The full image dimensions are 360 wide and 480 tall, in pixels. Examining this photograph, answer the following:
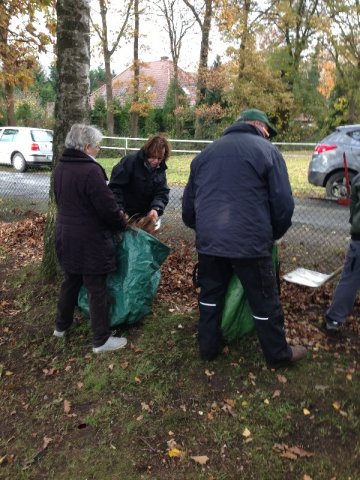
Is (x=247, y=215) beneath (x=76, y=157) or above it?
beneath

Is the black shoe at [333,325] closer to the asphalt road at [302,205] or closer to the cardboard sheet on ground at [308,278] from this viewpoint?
the cardboard sheet on ground at [308,278]

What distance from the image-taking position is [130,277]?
373 centimetres

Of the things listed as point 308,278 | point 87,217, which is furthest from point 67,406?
point 308,278

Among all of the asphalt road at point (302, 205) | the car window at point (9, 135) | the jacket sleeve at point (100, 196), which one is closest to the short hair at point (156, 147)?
the jacket sleeve at point (100, 196)

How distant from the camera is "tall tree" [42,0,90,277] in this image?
4.26 meters

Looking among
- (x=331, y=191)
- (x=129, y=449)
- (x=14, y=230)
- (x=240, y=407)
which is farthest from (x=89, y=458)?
(x=331, y=191)

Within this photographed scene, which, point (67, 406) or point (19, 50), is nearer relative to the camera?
point (67, 406)

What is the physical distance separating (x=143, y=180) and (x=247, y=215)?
1431 mm

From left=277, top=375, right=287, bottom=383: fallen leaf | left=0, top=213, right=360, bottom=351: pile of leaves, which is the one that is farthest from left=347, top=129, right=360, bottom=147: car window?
left=277, top=375, right=287, bottom=383: fallen leaf

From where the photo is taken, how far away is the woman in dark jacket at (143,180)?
4051mm

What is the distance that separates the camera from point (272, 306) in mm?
3143

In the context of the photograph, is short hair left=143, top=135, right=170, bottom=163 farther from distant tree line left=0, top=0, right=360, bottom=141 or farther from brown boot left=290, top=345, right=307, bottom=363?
distant tree line left=0, top=0, right=360, bottom=141

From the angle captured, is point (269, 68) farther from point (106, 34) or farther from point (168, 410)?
point (168, 410)

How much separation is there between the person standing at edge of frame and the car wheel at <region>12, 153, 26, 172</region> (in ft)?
48.0
